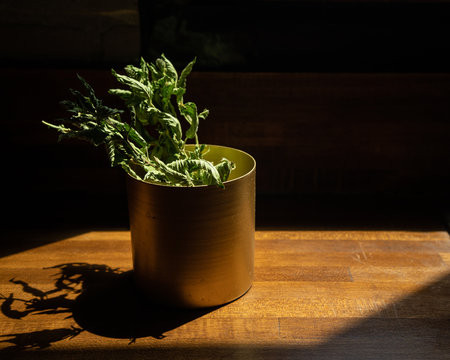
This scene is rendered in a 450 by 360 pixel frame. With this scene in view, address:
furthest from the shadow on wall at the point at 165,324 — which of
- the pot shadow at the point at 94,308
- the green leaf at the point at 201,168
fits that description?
the green leaf at the point at 201,168

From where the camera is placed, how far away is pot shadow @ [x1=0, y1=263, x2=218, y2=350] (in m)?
1.12

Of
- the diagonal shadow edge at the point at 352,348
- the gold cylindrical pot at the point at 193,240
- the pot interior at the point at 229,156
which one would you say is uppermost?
the pot interior at the point at 229,156

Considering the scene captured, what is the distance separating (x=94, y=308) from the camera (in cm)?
120

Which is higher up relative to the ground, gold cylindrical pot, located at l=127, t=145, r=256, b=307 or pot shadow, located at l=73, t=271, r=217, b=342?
gold cylindrical pot, located at l=127, t=145, r=256, b=307

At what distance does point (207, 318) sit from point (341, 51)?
890 mm

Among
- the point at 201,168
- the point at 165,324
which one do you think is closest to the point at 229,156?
the point at 201,168

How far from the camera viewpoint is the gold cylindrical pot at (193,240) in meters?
1.08

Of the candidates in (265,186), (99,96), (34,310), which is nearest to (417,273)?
(265,186)

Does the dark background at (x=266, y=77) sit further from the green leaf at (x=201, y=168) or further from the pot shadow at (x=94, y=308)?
the green leaf at (x=201, y=168)

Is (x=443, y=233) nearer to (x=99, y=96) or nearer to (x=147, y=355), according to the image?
(x=147, y=355)

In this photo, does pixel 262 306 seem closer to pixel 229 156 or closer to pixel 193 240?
pixel 193 240

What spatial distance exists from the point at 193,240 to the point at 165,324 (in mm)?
185

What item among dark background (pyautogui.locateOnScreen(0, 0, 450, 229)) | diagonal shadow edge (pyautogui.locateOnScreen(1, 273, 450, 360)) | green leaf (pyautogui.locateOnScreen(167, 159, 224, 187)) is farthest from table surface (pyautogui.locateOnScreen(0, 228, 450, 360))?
green leaf (pyautogui.locateOnScreen(167, 159, 224, 187))

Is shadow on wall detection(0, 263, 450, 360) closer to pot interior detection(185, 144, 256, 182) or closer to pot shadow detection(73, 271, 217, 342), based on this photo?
pot shadow detection(73, 271, 217, 342)
